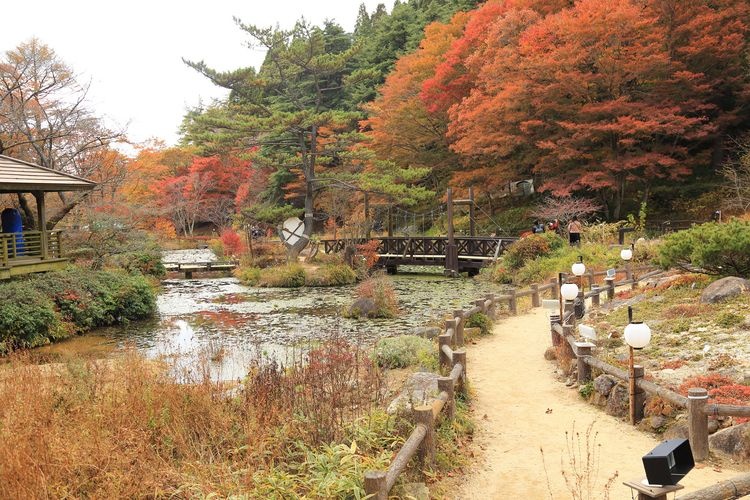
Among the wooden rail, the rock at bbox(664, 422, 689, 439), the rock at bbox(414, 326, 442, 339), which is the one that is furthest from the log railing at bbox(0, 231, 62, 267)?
the rock at bbox(664, 422, 689, 439)

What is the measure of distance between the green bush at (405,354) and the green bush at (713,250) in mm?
4717

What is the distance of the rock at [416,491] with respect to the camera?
162 inches

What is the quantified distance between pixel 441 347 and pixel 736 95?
22074mm

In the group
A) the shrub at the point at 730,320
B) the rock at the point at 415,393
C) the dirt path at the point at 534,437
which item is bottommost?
the dirt path at the point at 534,437

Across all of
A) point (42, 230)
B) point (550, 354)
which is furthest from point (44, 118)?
point (550, 354)

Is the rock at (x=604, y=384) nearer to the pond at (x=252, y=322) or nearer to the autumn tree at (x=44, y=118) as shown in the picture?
the pond at (x=252, y=322)

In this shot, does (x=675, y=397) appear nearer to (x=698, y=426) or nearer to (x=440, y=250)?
(x=698, y=426)

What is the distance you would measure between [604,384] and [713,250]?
15.1 ft

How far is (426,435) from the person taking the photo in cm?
455

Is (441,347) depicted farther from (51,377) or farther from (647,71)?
(647,71)

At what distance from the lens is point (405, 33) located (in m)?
37.6

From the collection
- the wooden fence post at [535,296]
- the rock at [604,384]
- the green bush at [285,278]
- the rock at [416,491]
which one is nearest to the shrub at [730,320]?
the rock at [604,384]

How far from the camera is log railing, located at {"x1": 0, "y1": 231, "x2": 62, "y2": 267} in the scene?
1359cm

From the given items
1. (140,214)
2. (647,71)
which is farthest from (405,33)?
(140,214)
